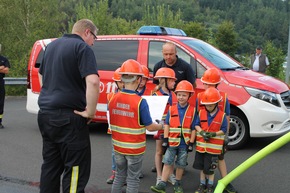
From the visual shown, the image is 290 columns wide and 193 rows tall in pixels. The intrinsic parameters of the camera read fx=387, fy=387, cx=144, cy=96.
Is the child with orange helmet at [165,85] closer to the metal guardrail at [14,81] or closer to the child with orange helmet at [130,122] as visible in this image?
the child with orange helmet at [130,122]

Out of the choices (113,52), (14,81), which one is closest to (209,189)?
(113,52)

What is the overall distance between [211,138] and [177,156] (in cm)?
48

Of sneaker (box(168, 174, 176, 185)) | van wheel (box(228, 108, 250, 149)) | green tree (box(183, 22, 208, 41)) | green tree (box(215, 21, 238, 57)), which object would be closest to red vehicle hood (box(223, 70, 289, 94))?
van wheel (box(228, 108, 250, 149))

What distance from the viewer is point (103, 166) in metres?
5.99

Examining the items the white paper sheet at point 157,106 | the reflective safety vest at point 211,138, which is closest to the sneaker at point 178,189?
the reflective safety vest at point 211,138

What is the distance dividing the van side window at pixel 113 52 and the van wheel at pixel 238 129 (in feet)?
7.13

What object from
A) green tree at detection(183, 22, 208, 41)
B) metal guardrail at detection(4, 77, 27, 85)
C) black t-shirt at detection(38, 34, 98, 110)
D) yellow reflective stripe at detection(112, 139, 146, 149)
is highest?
black t-shirt at detection(38, 34, 98, 110)

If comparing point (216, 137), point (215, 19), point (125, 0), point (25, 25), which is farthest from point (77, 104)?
point (125, 0)

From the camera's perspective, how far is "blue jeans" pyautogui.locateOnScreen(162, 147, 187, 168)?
468 cm

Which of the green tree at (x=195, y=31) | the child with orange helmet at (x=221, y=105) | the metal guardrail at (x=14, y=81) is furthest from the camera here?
the green tree at (x=195, y=31)

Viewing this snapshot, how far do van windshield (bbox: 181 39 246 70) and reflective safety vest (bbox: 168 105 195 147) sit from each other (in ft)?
7.32

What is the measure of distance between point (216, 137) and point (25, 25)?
2485cm

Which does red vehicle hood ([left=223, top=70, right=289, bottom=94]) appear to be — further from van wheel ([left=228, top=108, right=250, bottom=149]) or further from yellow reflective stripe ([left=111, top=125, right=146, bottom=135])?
yellow reflective stripe ([left=111, top=125, right=146, bottom=135])

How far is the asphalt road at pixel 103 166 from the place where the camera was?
508 centimetres
